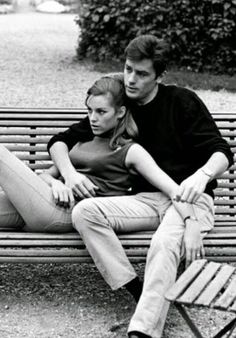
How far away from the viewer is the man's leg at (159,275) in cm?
427

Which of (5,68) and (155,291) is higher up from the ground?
(155,291)

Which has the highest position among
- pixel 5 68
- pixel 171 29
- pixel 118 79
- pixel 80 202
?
pixel 118 79

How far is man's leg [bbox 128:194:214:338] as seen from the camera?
4273 millimetres

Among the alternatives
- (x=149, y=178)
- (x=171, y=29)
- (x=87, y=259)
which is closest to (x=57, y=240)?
(x=87, y=259)

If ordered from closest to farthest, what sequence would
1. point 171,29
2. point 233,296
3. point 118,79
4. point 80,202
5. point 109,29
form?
point 233,296
point 80,202
point 118,79
point 171,29
point 109,29

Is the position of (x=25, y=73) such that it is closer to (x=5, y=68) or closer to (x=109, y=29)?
(x=5, y=68)

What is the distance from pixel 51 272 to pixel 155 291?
1.40 m

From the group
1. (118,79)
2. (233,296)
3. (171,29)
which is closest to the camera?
(233,296)

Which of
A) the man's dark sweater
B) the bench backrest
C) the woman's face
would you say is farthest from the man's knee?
the bench backrest

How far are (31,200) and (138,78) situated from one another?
0.91 metres

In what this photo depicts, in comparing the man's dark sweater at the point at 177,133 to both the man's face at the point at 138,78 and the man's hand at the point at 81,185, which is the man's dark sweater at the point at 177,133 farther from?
the man's hand at the point at 81,185

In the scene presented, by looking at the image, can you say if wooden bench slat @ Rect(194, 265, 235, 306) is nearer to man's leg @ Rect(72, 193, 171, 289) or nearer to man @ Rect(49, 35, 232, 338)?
man @ Rect(49, 35, 232, 338)

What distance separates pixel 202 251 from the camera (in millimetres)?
4621

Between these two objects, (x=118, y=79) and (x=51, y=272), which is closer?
(x=118, y=79)
